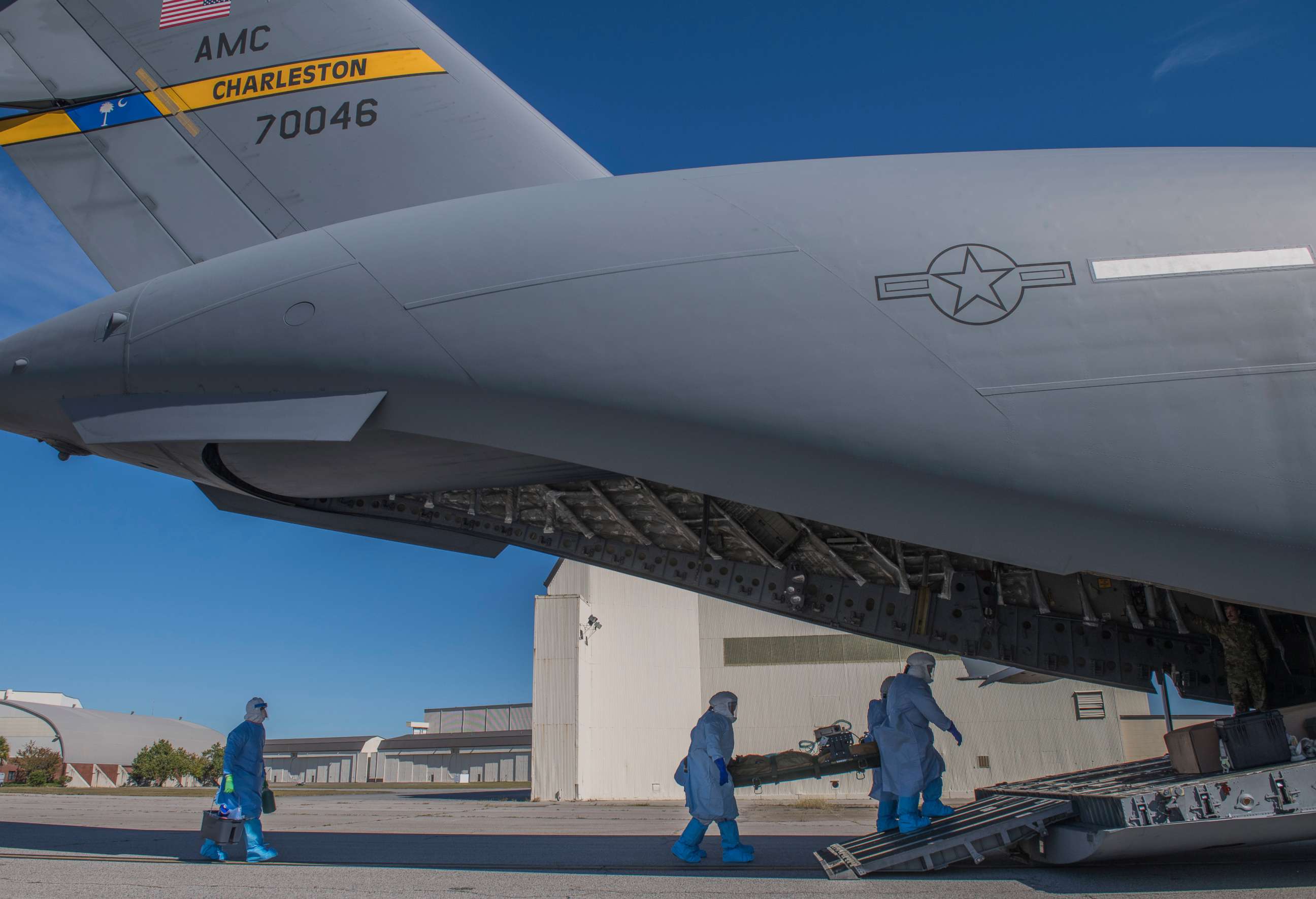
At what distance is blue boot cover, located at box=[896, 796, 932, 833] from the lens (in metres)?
6.06

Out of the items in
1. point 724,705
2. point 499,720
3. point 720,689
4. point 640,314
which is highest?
point 640,314

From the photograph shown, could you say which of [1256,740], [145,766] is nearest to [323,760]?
[145,766]

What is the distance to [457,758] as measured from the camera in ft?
144

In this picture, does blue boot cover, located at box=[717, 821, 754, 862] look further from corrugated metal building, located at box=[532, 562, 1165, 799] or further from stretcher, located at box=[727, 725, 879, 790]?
corrugated metal building, located at box=[532, 562, 1165, 799]

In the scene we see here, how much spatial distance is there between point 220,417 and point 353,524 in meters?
2.17

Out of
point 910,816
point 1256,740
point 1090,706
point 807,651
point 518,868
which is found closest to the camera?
point 1256,740

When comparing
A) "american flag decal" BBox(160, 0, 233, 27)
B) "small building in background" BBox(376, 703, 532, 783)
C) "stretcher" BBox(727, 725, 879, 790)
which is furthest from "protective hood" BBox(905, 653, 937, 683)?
"small building in background" BBox(376, 703, 532, 783)

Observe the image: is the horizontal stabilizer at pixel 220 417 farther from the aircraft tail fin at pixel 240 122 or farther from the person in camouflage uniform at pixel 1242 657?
the person in camouflage uniform at pixel 1242 657

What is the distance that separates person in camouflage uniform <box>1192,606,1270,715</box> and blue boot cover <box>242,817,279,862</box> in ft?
24.4

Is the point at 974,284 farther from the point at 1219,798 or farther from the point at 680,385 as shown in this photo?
the point at 1219,798

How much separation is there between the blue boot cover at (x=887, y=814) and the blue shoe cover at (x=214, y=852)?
4.95 m

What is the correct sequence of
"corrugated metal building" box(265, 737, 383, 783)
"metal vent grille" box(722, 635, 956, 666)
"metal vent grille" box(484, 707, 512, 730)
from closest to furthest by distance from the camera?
"metal vent grille" box(722, 635, 956, 666) < "corrugated metal building" box(265, 737, 383, 783) < "metal vent grille" box(484, 707, 512, 730)

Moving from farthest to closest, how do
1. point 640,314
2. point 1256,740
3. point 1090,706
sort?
point 1090,706, point 1256,740, point 640,314

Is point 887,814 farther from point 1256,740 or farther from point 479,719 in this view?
point 479,719
